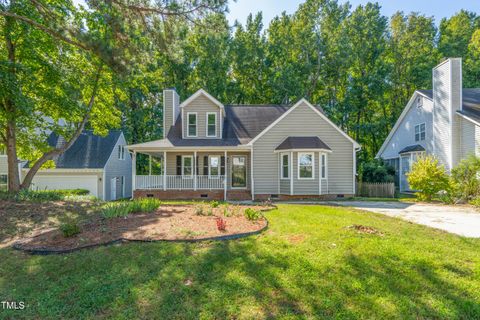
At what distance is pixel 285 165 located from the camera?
15.1 meters

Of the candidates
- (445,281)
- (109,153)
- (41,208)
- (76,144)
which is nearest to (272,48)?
(109,153)

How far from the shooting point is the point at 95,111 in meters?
13.9

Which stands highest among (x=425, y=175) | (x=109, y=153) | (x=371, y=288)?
(x=109, y=153)

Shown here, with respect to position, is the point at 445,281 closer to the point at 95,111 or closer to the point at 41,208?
the point at 41,208

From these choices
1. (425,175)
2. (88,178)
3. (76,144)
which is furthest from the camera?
(76,144)

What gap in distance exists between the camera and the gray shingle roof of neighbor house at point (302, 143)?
568 inches

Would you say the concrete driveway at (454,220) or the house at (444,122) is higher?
the house at (444,122)

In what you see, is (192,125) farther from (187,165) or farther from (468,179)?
(468,179)

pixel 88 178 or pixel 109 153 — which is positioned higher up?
pixel 109 153

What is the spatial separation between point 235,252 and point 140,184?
12220 mm

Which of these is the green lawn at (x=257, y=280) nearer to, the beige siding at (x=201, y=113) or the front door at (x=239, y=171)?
the front door at (x=239, y=171)

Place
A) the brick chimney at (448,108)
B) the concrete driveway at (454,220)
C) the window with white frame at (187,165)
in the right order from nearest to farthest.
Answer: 1. the concrete driveway at (454,220)
2. the brick chimney at (448,108)
3. the window with white frame at (187,165)

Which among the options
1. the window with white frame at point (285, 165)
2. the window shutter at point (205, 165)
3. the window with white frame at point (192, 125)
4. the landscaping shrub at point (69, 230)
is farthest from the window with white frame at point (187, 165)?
the landscaping shrub at point (69, 230)

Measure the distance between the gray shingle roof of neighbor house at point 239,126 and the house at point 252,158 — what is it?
0.21 ft
